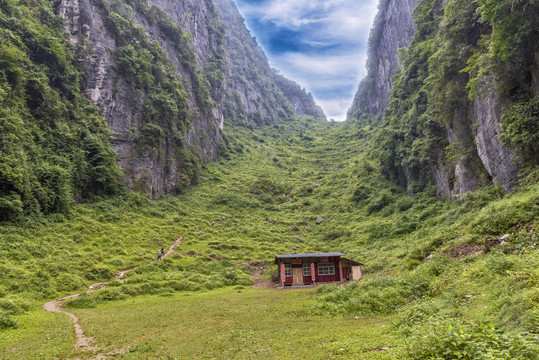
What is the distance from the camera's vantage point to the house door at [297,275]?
27.8 meters

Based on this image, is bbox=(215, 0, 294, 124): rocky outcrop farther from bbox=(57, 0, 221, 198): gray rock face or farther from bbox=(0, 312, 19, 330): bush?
bbox=(0, 312, 19, 330): bush

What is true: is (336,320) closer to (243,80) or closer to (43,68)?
(43,68)

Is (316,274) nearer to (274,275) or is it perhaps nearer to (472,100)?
(274,275)

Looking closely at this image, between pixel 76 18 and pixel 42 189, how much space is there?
109 ft

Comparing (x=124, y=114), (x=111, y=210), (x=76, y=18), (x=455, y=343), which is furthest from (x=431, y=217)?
(x=76, y=18)

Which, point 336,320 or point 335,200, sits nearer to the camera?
point 336,320

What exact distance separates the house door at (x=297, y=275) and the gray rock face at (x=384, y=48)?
63690 millimetres

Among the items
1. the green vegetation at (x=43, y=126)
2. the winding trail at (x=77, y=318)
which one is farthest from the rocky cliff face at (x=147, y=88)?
the winding trail at (x=77, y=318)

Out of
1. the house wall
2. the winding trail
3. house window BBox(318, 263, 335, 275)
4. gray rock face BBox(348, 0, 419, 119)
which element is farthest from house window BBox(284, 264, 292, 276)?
gray rock face BBox(348, 0, 419, 119)

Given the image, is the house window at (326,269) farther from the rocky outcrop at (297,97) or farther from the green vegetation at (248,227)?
the rocky outcrop at (297,97)

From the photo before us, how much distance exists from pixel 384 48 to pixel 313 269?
90.4 meters

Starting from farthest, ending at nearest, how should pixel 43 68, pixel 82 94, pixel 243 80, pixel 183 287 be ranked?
1. pixel 243 80
2. pixel 82 94
3. pixel 43 68
4. pixel 183 287

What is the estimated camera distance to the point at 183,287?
25312 millimetres

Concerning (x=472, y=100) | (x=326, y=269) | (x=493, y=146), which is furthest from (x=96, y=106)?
(x=493, y=146)
